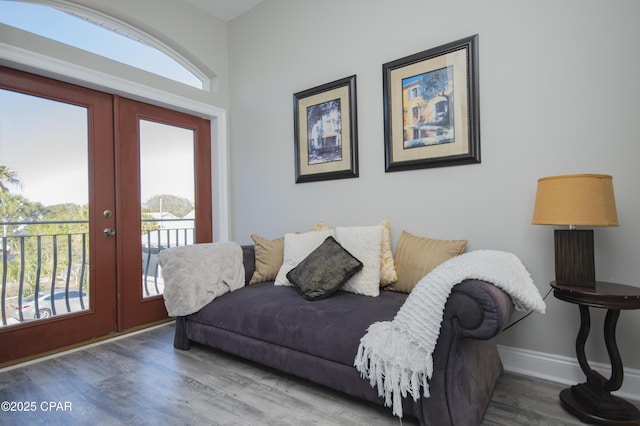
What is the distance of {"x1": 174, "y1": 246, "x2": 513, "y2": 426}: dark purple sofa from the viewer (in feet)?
4.31

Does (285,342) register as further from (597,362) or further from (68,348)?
(68,348)

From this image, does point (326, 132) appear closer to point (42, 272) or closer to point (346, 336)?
point (346, 336)

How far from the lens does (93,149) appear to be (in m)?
2.79

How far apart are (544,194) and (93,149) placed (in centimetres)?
324

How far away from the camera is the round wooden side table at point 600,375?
146cm

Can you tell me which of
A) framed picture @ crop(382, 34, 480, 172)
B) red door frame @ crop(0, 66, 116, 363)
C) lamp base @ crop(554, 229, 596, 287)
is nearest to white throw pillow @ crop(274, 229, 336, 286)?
framed picture @ crop(382, 34, 480, 172)

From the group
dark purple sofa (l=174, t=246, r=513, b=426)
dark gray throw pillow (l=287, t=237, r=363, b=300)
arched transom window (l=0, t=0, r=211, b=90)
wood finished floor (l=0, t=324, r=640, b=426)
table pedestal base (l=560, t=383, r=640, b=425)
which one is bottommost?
wood finished floor (l=0, t=324, r=640, b=426)

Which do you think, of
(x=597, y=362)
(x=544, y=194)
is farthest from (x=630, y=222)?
(x=597, y=362)

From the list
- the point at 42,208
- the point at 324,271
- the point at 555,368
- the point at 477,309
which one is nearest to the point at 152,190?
the point at 42,208

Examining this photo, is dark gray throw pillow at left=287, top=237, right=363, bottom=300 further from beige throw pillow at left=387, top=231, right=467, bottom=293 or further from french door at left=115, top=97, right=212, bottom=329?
french door at left=115, top=97, right=212, bottom=329

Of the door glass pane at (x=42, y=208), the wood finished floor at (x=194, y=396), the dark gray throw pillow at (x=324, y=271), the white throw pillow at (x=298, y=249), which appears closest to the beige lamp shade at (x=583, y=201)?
the wood finished floor at (x=194, y=396)

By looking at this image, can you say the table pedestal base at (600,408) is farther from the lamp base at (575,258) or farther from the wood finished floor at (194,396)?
the lamp base at (575,258)

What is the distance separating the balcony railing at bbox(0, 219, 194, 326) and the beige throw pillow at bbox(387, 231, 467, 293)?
248 centimetres

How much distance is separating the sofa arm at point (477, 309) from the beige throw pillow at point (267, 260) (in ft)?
5.41
